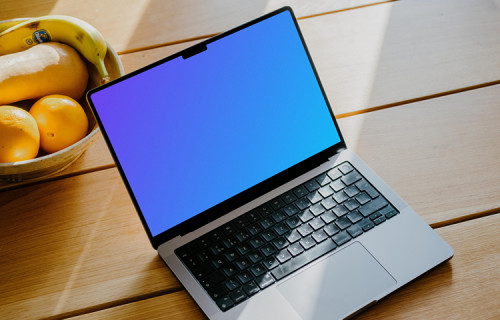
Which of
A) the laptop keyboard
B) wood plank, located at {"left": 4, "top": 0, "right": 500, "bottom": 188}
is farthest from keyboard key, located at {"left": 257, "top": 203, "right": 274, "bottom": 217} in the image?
wood plank, located at {"left": 4, "top": 0, "right": 500, "bottom": 188}

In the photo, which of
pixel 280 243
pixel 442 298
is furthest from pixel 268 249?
pixel 442 298

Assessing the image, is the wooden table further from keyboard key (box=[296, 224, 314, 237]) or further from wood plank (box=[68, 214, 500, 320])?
keyboard key (box=[296, 224, 314, 237])

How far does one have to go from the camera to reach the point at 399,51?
1036mm

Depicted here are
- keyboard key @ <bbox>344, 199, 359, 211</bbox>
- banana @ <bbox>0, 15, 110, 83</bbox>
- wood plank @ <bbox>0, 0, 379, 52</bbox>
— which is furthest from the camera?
wood plank @ <bbox>0, 0, 379, 52</bbox>

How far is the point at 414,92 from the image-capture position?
0.97 metres

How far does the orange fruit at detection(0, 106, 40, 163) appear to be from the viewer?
76 cm

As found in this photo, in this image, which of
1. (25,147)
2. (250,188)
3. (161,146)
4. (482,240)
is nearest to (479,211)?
(482,240)

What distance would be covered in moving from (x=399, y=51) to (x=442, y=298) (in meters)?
0.50

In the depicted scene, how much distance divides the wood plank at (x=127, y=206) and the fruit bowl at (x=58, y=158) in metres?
0.03

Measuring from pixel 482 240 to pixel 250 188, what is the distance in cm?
A: 33

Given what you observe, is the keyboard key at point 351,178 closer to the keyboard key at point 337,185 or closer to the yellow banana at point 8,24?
the keyboard key at point 337,185

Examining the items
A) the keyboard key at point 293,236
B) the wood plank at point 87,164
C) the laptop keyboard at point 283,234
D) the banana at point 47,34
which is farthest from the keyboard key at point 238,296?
the banana at point 47,34

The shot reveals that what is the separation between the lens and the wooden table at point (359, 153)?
73cm

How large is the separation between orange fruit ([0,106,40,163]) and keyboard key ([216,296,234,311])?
34 centimetres
